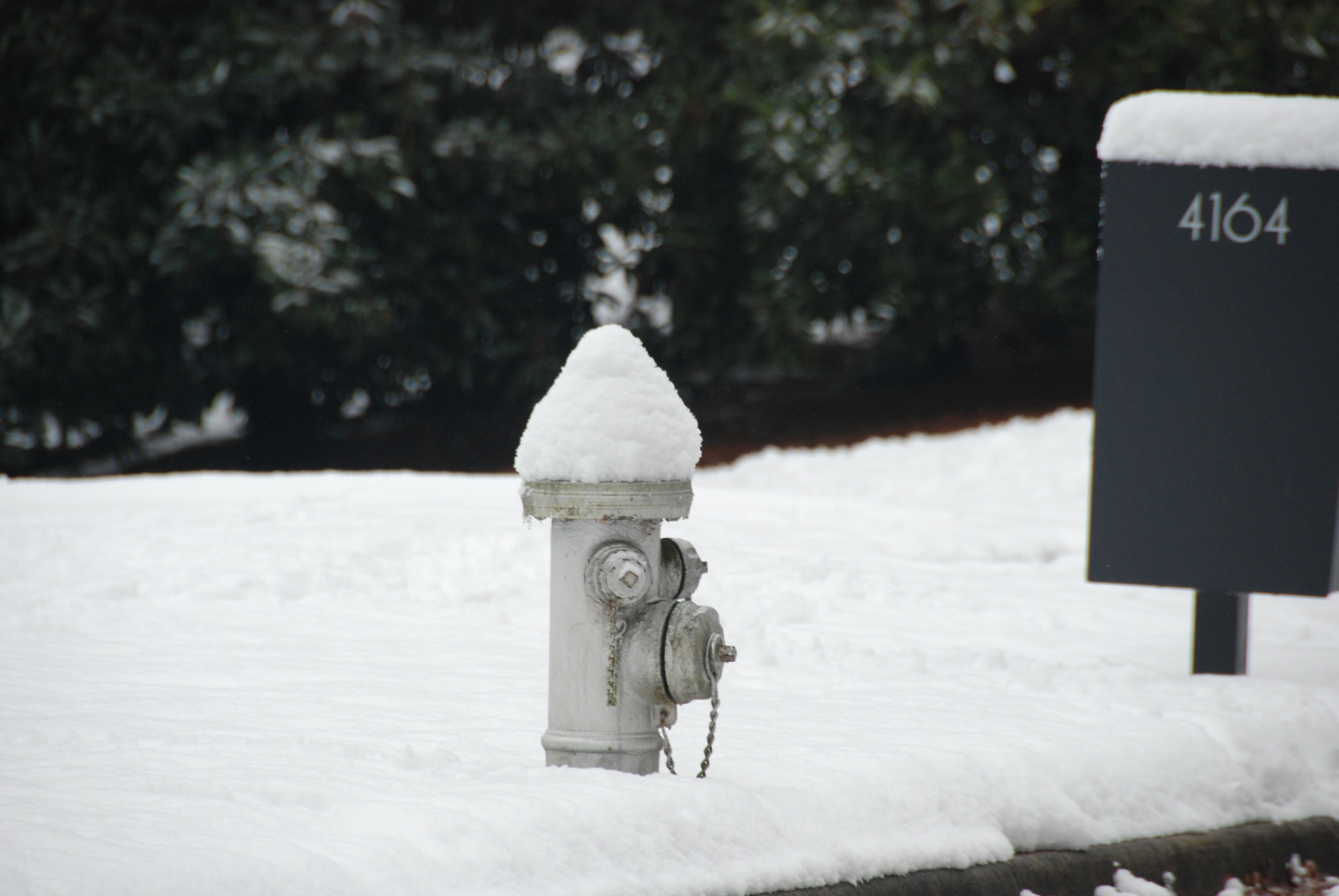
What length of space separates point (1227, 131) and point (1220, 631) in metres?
1.95

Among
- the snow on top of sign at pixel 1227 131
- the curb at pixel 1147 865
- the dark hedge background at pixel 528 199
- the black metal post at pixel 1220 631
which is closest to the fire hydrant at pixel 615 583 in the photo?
the curb at pixel 1147 865

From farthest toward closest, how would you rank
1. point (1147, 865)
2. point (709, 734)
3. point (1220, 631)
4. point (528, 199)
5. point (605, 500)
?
point (528, 199), point (1220, 631), point (1147, 865), point (709, 734), point (605, 500)

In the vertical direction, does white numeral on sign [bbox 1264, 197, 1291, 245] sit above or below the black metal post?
above

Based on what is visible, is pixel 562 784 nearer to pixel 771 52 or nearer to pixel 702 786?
pixel 702 786

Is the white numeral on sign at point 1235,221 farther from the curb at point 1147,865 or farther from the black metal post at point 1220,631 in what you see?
the curb at point 1147,865

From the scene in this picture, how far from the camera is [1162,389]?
18.8 feet

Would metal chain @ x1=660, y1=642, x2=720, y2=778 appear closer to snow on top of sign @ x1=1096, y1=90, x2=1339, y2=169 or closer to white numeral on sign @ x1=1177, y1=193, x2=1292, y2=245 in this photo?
snow on top of sign @ x1=1096, y1=90, x2=1339, y2=169

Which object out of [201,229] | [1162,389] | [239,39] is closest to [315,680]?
[1162,389]

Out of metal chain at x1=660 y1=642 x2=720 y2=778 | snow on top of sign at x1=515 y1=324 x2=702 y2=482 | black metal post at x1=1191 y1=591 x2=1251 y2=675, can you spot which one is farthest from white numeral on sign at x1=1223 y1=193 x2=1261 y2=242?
metal chain at x1=660 y1=642 x2=720 y2=778

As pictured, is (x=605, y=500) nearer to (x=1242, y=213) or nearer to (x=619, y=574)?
(x=619, y=574)

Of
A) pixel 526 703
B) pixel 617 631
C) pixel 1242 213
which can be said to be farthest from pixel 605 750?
pixel 1242 213

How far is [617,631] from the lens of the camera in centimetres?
378

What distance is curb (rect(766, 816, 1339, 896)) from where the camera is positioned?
381 cm

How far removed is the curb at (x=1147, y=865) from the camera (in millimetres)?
3807
